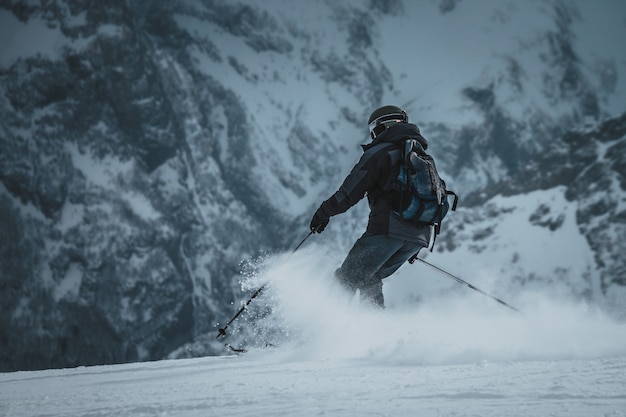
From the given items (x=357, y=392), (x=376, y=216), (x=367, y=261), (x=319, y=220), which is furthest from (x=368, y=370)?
(x=319, y=220)

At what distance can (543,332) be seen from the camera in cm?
465

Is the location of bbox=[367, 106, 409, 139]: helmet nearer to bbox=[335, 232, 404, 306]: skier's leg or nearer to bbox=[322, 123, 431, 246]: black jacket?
bbox=[322, 123, 431, 246]: black jacket

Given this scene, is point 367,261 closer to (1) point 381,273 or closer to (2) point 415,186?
(1) point 381,273

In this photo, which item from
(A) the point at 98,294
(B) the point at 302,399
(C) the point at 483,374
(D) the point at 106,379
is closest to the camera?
(B) the point at 302,399

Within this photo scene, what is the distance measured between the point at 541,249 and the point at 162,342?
401 feet

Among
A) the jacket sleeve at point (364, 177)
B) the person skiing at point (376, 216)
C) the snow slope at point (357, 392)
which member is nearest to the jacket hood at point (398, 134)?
the person skiing at point (376, 216)

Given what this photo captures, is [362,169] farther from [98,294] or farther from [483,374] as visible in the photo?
[98,294]

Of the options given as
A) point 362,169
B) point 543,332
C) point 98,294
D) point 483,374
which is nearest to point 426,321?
point 543,332

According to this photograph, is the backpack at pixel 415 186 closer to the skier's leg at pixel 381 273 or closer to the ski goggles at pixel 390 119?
the skier's leg at pixel 381 273

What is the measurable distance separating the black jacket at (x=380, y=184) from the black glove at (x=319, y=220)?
0.13 metres

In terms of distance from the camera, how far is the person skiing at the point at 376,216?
5.25 meters

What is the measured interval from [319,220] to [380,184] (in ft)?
2.49

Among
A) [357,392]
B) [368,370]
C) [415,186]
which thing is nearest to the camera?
[357,392]

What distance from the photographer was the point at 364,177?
525 centimetres
